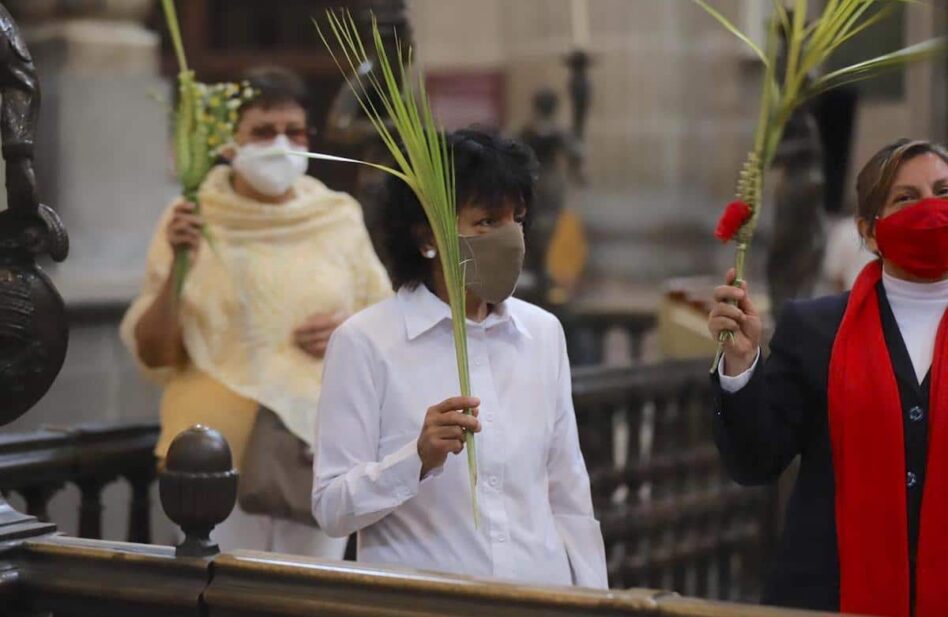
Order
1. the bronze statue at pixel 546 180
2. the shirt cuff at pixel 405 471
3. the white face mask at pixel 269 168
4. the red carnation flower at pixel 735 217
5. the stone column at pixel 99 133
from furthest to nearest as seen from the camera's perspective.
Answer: the bronze statue at pixel 546 180
the stone column at pixel 99 133
the white face mask at pixel 269 168
the shirt cuff at pixel 405 471
the red carnation flower at pixel 735 217

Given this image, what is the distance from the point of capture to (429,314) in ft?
12.1

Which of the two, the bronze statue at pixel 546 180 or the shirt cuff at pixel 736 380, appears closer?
the shirt cuff at pixel 736 380

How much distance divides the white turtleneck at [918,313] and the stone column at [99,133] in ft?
17.5

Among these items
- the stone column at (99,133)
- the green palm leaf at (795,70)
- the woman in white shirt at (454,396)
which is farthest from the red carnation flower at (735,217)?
the stone column at (99,133)

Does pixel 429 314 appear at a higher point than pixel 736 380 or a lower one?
higher

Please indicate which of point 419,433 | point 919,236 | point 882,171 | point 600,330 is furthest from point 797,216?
point 419,433

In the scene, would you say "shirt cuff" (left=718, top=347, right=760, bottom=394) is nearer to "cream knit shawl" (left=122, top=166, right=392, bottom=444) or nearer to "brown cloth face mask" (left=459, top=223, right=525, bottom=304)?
"brown cloth face mask" (left=459, top=223, right=525, bottom=304)

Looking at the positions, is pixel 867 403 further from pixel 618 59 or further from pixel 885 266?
pixel 618 59

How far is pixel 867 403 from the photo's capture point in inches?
140

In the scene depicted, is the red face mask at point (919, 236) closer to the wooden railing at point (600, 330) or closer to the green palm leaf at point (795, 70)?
the green palm leaf at point (795, 70)

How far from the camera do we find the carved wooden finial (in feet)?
10.4

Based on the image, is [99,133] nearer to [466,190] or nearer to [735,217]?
[466,190]

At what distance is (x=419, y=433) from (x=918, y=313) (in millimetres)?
996

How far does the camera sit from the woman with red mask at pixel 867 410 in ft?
11.6
